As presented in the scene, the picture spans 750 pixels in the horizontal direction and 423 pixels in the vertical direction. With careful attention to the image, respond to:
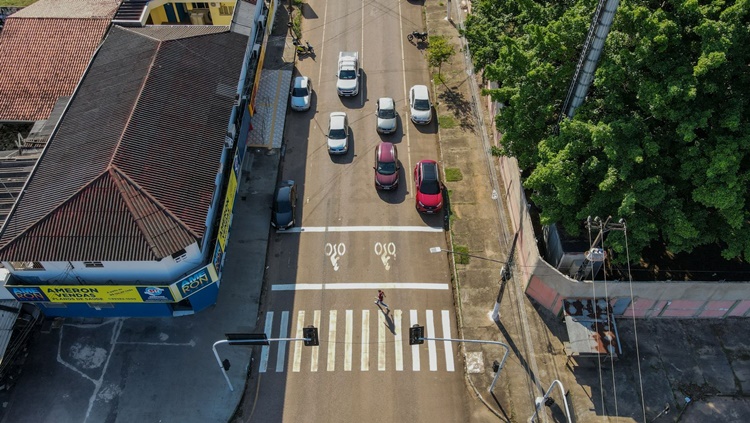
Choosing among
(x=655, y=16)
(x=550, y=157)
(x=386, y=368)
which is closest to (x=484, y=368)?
(x=386, y=368)

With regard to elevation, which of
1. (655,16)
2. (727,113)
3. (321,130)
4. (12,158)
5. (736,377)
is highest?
(655,16)

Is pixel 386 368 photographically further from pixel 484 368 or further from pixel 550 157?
pixel 550 157

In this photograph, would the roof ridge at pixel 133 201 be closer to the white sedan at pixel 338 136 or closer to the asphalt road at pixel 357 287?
the asphalt road at pixel 357 287

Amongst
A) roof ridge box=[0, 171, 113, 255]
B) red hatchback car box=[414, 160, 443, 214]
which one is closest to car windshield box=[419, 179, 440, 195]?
red hatchback car box=[414, 160, 443, 214]

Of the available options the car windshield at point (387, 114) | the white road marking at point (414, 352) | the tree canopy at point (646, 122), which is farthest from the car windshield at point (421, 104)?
the white road marking at point (414, 352)

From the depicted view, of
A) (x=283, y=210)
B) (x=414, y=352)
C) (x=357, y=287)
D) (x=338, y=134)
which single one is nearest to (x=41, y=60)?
(x=283, y=210)

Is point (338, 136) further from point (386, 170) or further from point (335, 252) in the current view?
point (335, 252)
